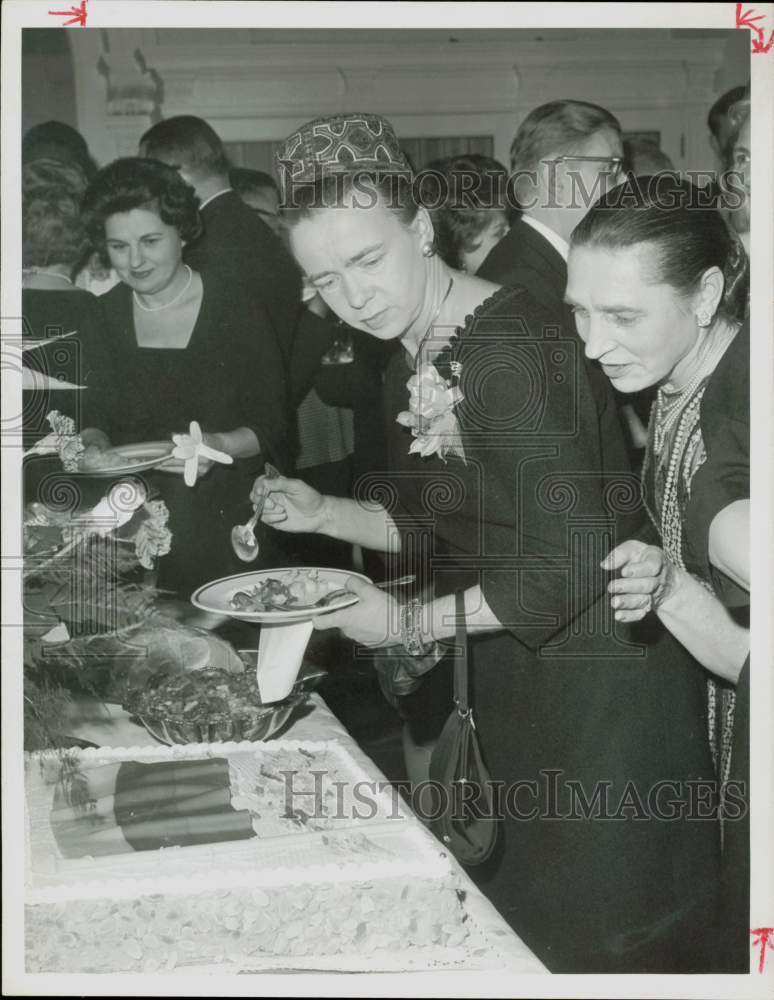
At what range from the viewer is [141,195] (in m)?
2.00

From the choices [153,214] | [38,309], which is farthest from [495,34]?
[38,309]

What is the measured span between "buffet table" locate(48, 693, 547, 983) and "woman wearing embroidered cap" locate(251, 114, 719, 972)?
0.59 feet

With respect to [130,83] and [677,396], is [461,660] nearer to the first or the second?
[677,396]

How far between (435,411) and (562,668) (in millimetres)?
563

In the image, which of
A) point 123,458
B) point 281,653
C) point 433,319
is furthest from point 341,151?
point 281,653

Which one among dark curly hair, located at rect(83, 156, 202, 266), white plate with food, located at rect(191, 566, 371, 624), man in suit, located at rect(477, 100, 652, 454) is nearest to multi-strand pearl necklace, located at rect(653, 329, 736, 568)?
man in suit, located at rect(477, 100, 652, 454)

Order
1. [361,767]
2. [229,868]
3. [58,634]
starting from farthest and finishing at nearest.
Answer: [58,634]
[361,767]
[229,868]

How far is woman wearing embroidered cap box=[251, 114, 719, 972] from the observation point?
1.97 meters

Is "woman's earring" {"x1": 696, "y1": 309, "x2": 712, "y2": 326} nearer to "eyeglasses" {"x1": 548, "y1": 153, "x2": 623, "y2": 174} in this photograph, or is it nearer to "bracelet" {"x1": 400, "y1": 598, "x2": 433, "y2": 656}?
"eyeglasses" {"x1": 548, "y1": 153, "x2": 623, "y2": 174}

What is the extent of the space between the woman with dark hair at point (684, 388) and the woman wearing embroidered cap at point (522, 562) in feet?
0.18

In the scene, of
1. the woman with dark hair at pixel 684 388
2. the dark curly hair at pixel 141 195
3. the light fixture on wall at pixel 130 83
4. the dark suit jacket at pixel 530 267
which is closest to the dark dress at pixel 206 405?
the dark curly hair at pixel 141 195

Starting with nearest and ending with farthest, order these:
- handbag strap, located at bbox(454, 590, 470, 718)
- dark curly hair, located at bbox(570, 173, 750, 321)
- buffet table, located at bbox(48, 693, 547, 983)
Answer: buffet table, located at bbox(48, 693, 547, 983) → dark curly hair, located at bbox(570, 173, 750, 321) → handbag strap, located at bbox(454, 590, 470, 718)

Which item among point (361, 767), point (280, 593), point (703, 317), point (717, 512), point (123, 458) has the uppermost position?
point (703, 317)

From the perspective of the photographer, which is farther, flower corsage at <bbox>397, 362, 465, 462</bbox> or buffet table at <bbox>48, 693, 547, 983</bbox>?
flower corsage at <bbox>397, 362, 465, 462</bbox>
